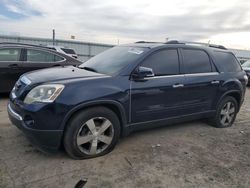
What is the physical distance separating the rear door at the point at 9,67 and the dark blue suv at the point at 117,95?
9.54ft

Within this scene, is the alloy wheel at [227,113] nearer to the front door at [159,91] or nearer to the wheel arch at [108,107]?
the front door at [159,91]

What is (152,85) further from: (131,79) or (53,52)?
(53,52)

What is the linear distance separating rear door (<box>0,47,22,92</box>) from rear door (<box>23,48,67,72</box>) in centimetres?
22

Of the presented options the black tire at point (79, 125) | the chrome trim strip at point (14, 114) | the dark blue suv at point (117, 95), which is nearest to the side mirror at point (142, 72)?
the dark blue suv at point (117, 95)

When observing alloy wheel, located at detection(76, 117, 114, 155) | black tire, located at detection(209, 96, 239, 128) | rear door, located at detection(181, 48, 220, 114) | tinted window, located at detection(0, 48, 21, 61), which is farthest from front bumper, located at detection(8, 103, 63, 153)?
tinted window, located at detection(0, 48, 21, 61)

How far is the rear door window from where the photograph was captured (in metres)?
7.20

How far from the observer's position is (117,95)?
3.83 metres

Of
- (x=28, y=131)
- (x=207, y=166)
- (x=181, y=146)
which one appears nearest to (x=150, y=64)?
(x=181, y=146)

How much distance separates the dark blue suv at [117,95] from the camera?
11.4 ft

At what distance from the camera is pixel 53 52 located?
7.65 metres

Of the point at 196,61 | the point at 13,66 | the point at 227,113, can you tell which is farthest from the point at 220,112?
the point at 13,66

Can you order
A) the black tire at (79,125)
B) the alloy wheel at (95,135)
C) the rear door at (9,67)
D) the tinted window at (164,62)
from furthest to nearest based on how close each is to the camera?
the rear door at (9,67) → the tinted window at (164,62) → the alloy wheel at (95,135) → the black tire at (79,125)

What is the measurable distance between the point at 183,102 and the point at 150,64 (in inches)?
37.3

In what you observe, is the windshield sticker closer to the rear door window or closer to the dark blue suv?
the dark blue suv
